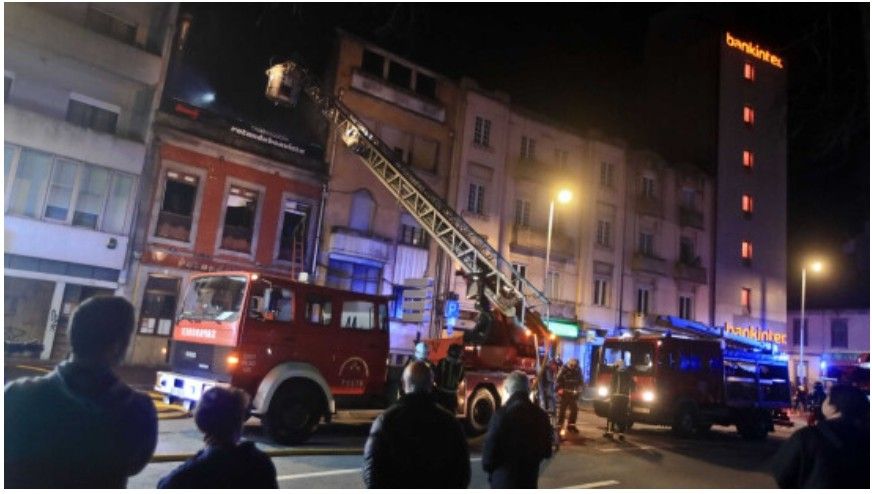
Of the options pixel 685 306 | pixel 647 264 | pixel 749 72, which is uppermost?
pixel 749 72

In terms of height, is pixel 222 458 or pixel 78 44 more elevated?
pixel 78 44

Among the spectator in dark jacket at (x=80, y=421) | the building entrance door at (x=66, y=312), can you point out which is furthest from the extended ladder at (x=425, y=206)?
the spectator in dark jacket at (x=80, y=421)

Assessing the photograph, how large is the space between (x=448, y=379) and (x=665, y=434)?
7294 millimetres

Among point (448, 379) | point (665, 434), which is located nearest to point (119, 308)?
point (448, 379)

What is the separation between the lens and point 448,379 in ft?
34.2

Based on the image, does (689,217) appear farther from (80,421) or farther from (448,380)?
(80,421)

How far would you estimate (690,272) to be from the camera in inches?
1256

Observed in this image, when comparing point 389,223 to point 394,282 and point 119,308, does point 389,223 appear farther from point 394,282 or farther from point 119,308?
point 119,308

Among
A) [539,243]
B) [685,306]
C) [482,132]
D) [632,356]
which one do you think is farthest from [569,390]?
[685,306]

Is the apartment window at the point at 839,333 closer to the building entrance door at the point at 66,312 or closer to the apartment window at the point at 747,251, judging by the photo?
the apartment window at the point at 747,251

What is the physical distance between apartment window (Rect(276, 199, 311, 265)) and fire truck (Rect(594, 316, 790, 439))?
11262 mm

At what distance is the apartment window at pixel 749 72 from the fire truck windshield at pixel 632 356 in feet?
91.2

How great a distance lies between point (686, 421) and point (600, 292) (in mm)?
15154

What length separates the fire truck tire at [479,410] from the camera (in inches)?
449
